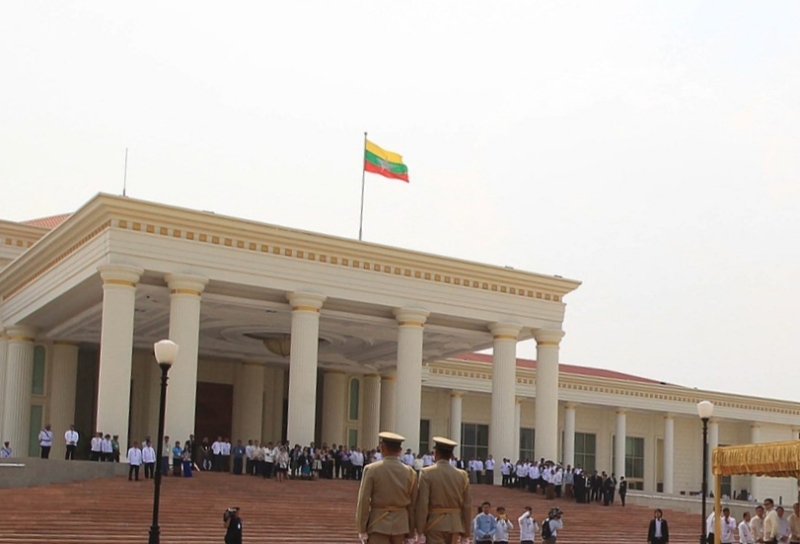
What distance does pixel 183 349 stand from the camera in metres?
28.6

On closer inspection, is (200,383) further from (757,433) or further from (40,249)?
(757,433)

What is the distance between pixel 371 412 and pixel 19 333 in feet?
45.1

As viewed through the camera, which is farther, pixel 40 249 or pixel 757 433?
pixel 757 433

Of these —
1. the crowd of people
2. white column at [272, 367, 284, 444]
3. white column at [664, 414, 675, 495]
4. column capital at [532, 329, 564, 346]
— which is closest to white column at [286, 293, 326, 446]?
column capital at [532, 329, 564, 346]

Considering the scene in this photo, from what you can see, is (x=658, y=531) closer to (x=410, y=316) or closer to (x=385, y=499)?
(x=410, y=316)

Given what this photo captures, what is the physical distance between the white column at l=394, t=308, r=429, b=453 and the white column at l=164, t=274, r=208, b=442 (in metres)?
6.01

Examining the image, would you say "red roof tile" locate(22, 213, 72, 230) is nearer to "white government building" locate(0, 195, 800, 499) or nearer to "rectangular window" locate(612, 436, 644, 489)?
"white government building" locate(0, 195, 800, 499)

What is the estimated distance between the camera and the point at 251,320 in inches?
1382

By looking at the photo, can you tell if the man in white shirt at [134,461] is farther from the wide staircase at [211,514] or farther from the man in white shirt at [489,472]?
the man in white shirt at [489,472]

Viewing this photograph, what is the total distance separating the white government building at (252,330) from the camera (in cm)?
2866

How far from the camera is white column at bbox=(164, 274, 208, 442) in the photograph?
2864cm

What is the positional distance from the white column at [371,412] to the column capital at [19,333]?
13.3m

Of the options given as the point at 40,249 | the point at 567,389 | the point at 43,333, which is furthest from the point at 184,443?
the point at 567,389

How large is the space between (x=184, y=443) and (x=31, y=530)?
874 centimetres
